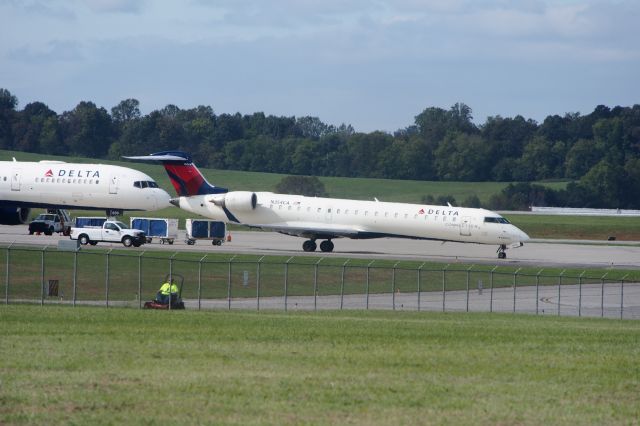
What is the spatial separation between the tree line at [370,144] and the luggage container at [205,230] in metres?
82.3

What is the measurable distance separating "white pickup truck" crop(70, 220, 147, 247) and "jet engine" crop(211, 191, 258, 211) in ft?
18.1

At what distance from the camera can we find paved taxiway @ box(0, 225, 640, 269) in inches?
2340

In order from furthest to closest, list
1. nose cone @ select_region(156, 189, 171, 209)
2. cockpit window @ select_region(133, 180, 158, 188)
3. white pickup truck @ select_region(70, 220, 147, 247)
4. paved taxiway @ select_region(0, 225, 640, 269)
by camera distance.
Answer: nose cone @ select_region(156, 189, 171, 209)
cockpit window @ select_region(133, 180, 158, 188)
white pickup truck @ select_region(70, 220, 147, 247)
paved taxiway @ select_region(0, 225, 640, 269)

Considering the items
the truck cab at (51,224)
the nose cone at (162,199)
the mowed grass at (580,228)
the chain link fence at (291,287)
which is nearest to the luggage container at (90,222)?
the truck cab at (51,224)

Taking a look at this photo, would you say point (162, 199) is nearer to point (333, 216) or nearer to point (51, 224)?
point (333, 216)

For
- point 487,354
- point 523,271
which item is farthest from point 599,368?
point 523,271

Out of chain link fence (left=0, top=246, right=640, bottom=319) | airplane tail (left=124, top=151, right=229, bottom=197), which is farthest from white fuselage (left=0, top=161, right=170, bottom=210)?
chain link fence (left=0, top=246, right=640, bottom=319)

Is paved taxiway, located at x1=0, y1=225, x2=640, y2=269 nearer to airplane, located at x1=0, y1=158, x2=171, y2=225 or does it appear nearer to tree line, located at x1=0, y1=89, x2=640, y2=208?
airplane, located at x1=0, y1=158, x2=171, y2=225

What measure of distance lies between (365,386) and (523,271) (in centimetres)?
3913

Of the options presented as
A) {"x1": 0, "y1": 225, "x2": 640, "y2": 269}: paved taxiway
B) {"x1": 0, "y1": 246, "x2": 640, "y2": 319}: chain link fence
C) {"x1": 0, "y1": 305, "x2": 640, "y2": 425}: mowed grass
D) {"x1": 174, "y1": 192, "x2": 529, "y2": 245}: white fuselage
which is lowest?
{"x1": 0, "y1": 246, "x2": 640, "y2": 319}: chain link fence

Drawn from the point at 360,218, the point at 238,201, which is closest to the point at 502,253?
the point at 360,218

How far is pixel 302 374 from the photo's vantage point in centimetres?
1541

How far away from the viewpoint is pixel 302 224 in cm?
6266

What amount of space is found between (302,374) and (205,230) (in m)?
52.1
